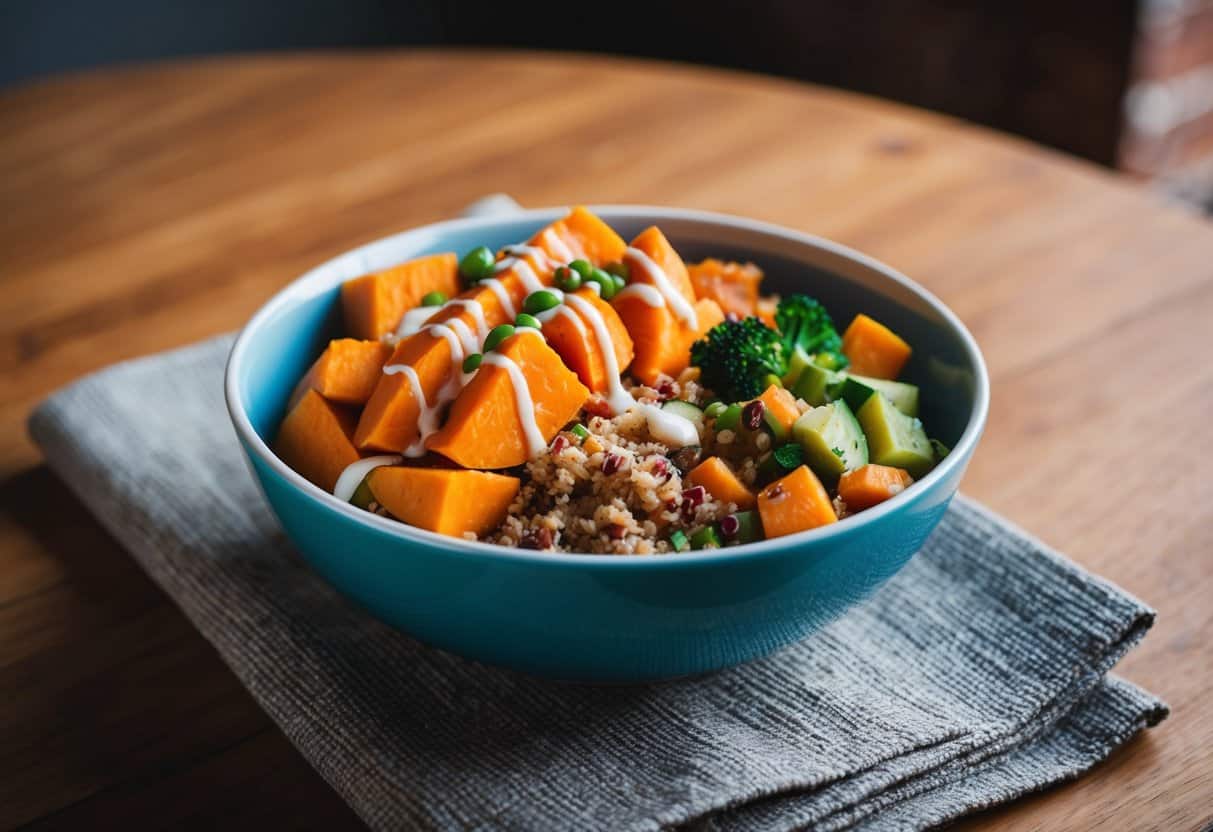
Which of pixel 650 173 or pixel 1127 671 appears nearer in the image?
pixel 1127 671

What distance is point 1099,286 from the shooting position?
2.06 meters

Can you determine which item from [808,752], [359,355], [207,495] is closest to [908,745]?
[808,752]

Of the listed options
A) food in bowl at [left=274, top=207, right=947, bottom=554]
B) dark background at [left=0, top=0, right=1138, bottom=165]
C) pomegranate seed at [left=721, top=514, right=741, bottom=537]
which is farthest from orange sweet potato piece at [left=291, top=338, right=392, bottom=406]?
dark background at [left=0, top=0, right=1138, bottom=165]

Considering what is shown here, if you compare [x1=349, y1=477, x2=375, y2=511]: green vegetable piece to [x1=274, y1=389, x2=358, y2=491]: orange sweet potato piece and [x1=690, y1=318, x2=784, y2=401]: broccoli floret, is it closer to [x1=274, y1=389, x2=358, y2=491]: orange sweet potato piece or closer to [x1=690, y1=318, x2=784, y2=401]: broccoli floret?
[x1=274, y1=389, x2=358, y2=491]: orange sweet potato piece

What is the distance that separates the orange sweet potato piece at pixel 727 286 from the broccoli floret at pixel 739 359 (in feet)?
0.53

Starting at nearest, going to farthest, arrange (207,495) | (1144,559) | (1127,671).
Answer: (1127,671)
(1144,559)
(207,495)

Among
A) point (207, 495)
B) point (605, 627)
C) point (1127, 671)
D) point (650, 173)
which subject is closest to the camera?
point (605, 627)

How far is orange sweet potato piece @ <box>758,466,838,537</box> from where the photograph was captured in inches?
48.4

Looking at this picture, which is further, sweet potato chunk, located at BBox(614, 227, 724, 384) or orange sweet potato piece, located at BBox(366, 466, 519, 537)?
sweet potato chunk, located at BBox(614, 227, 724, 384)

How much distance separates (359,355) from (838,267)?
2.06ft

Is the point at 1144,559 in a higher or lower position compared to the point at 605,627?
lower

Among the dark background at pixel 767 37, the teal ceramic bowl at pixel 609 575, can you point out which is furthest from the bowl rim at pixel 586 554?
the dark background at pixel 767 37

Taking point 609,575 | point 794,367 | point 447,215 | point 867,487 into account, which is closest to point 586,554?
point 609,575

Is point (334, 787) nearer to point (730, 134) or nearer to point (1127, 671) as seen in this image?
point (1127, 671)
